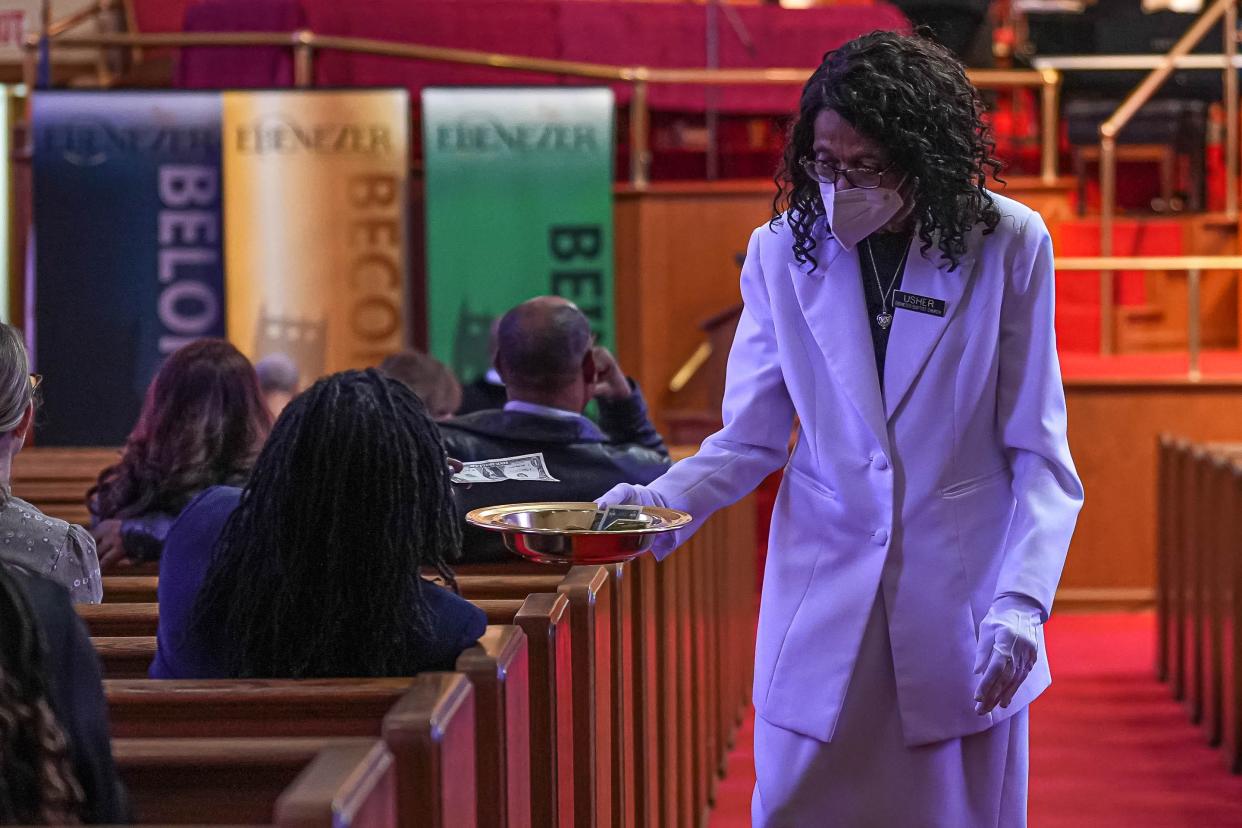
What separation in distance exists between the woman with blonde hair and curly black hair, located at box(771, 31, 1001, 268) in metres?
1.18

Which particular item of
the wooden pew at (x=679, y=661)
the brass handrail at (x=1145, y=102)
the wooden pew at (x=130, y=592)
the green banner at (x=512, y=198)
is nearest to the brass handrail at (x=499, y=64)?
the green banner at (x=512, y=198)

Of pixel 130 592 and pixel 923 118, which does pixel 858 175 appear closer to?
pixel 923 118

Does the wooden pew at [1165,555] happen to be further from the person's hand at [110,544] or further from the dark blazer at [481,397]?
the person's hand at [110,544]

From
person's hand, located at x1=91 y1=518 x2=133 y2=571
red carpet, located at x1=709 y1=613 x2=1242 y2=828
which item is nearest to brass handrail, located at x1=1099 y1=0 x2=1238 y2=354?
red carpet, located at x1=709 y1=613 x2=1242 y2=828

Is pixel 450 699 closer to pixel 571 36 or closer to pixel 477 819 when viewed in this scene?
pixel 477 819

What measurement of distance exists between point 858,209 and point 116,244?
5196 mm

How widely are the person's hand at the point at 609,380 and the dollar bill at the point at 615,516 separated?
1.65m

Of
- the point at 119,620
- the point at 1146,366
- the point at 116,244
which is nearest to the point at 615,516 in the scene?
the point at 119,620

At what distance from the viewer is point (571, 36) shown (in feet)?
24.1

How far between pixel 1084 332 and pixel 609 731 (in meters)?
6.20

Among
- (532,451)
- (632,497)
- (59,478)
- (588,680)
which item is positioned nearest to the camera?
(632,497)

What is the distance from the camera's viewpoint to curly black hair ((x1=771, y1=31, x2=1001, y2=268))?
170 centimetres

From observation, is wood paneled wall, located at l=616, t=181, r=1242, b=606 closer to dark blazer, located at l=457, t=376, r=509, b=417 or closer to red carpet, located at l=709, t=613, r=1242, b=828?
red carpet, located at l=709, t=613, r=1242, b=828

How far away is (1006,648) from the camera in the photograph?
1618mm
